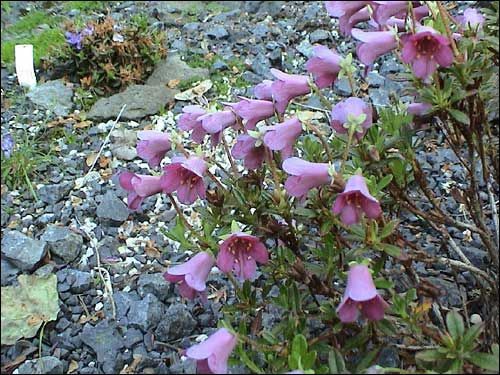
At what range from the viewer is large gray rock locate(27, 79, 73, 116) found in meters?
3.17

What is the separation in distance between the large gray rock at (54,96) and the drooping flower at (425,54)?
1.89 metres

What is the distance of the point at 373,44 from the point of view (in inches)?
64.1

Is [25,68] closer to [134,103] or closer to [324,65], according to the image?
[134,103]

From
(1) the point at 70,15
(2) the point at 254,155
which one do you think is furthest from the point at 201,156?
(1) the point at 70,15

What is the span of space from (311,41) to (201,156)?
201 centimetres

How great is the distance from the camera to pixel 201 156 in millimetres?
1761

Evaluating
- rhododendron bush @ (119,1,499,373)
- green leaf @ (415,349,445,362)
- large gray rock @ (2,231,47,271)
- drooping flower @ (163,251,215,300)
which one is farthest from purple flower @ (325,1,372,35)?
large gray rock @ (2,231,47,271)

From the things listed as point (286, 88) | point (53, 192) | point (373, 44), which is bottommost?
point (53, 192)

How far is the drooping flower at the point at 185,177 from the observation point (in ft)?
5.65

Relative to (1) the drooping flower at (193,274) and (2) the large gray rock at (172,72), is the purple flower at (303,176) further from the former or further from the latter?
(2) the large gray rock at (172,72)

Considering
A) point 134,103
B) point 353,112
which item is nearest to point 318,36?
point 134,103

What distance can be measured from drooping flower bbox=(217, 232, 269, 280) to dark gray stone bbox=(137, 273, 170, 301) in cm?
53

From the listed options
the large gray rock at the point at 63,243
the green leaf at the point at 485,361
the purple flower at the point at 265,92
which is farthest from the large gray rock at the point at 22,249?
the green leaf at the point at 485,361

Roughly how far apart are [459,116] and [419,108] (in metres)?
0.10
